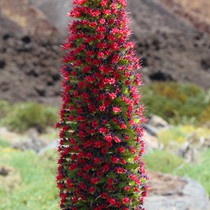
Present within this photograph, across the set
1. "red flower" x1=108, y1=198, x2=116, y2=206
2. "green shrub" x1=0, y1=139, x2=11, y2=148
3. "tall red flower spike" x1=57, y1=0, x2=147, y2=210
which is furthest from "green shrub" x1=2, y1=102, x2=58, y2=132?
"red flower" x1=108, y1=198, x2=116, y2=206

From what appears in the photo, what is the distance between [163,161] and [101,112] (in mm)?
6559

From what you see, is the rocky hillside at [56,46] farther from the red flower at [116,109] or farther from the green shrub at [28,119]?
the red flower at [116,109]

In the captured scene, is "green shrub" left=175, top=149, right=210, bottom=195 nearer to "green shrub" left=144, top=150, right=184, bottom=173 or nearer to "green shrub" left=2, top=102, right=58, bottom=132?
"green shrub" left=144, top=150, right=184, bottom=173

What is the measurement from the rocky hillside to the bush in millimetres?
5403

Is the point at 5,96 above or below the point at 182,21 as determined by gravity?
below

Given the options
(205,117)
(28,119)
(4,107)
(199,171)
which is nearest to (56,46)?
(4,107)

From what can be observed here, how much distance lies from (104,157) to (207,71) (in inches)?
1159

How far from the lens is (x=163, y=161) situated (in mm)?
12305

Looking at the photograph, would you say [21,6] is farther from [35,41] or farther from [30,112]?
[30,112]

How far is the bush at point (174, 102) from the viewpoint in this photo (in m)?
22.8

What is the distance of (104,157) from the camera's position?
5879mm

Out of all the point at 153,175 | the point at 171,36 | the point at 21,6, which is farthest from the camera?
the point at 21,6

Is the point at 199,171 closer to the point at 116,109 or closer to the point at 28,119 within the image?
the point at 116,109

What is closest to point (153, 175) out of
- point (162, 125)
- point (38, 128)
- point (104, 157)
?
point (104, 157)
